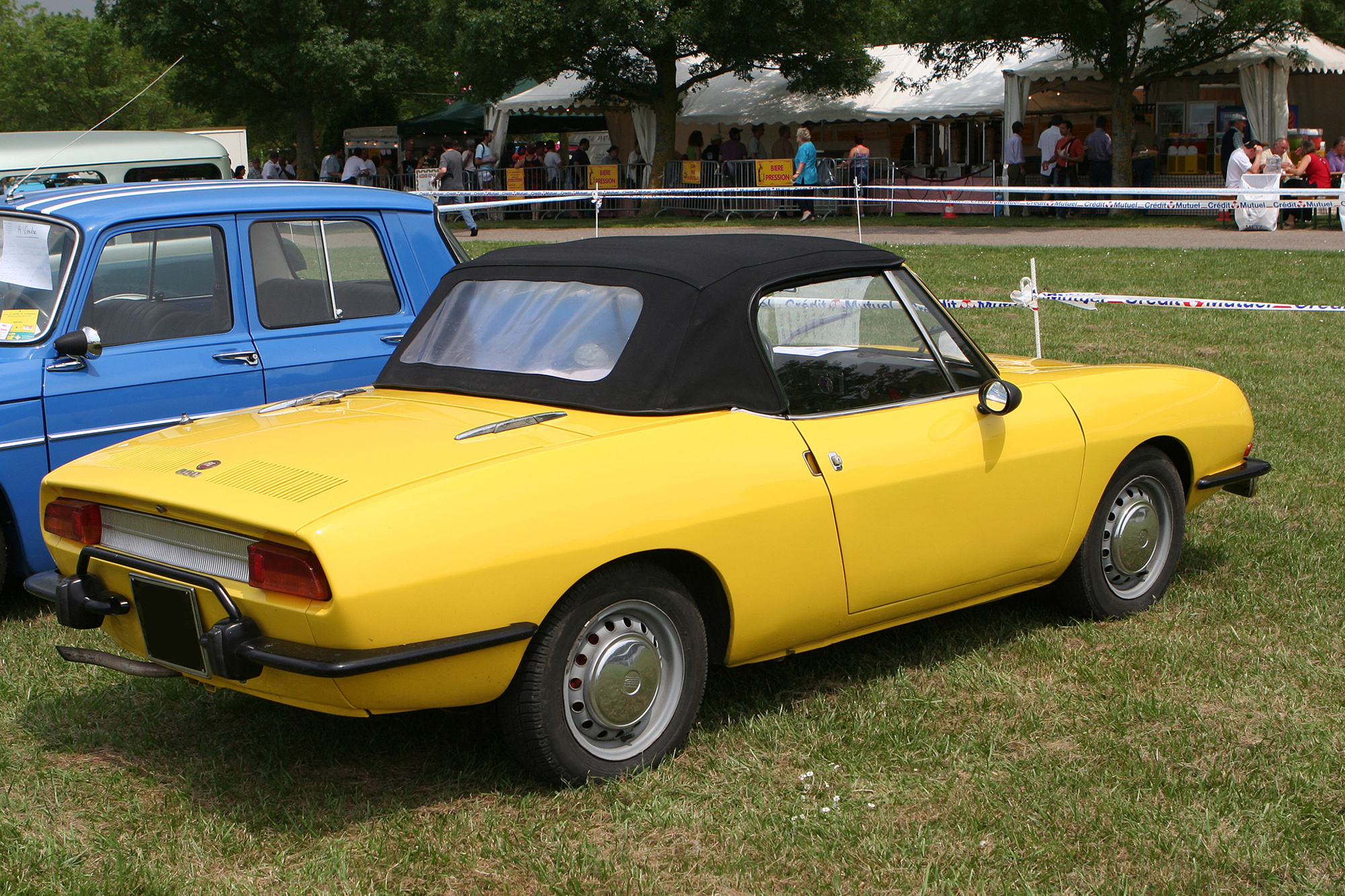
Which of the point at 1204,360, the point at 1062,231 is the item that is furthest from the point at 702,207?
the point at 1204,360

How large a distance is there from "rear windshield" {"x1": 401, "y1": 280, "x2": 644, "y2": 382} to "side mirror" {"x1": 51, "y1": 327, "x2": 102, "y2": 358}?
146 centimetres

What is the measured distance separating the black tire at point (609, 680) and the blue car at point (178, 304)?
2.60 metres

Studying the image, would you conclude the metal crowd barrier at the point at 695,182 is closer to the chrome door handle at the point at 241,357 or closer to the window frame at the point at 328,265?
the window frame at the point at 328,265

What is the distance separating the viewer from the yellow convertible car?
323 centimetres

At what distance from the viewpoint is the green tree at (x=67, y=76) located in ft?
239

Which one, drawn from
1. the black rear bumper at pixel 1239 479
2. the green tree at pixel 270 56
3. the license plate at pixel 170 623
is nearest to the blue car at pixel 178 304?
the license plate at pixel 170 623

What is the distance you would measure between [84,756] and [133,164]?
9.63m

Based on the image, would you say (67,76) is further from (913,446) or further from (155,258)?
(913,446)

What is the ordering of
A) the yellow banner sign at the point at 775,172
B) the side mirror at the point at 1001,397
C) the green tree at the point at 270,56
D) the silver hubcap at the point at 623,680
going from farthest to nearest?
the green tree at the point at 270,56
the yellow banner sign at the point at 775,172
the side mirror at the point at 1001,397
the silver hubcap at the point at 623,680

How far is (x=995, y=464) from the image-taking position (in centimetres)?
435

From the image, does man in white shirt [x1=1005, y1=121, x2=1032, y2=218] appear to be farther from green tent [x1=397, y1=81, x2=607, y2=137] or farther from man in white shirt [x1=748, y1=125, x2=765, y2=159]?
green tent [x1=397, y1=81, x2=607, y2=137]

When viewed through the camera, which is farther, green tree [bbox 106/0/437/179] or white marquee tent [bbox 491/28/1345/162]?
green tree [bbox 106/0/437/179]

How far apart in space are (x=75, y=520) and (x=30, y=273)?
6.97 feet

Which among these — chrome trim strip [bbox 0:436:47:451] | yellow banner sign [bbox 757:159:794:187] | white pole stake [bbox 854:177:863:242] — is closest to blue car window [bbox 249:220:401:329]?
chrome trim strip [bbox 0:436:47:451]
